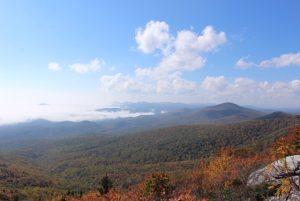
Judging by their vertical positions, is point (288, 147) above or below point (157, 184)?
above

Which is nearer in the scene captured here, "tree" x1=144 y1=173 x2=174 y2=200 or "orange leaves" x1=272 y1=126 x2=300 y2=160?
"orange leaves" x1=272 y1=126 x2=300 y2=160

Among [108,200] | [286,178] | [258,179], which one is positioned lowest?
[108,200]

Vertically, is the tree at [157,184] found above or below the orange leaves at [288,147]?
below

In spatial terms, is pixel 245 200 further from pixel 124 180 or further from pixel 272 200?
pixel 124 180

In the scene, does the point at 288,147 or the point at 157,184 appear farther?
the point at 157,184

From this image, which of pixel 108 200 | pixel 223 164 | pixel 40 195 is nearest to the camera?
pixel 108 200

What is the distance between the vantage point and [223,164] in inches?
3612

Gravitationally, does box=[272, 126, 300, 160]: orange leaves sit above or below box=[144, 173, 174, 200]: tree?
above

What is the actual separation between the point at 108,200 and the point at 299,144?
126 feet

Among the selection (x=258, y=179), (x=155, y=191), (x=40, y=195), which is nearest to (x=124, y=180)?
(x=40, y=195)

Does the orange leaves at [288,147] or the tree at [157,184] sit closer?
the orange leaves at [288,147]

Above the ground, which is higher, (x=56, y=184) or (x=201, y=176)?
(x=201, y=176)

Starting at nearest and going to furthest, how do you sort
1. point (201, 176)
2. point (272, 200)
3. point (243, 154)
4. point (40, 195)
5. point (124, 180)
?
point (272, 200) < point (201, 176) < point (243, 154) < point (40, 195) < point (124, 180)

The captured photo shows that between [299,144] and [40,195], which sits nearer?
[299,144]
